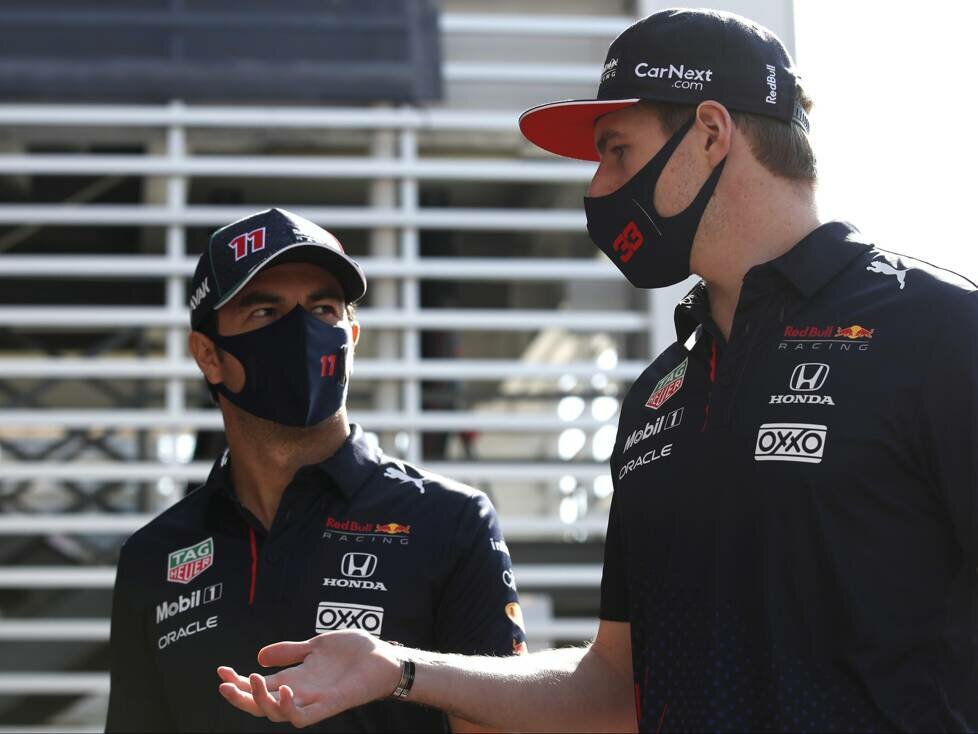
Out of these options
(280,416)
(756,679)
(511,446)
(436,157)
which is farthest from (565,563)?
(511,446)

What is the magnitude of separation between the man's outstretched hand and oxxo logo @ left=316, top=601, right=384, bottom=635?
52cm

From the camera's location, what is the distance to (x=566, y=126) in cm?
255

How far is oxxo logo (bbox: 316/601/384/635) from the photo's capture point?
2.74 m

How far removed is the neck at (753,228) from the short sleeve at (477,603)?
0.89m

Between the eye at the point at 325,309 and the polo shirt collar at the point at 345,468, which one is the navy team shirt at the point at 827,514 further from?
the eye at the point at 325,309

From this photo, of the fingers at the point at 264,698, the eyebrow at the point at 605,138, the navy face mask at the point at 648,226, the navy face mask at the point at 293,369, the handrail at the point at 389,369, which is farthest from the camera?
the handrail at the point at 389,369

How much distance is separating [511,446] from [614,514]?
39.7 feet

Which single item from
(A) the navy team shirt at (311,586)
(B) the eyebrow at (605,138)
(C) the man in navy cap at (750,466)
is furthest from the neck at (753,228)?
(A) the navy team shirt at (311,586)

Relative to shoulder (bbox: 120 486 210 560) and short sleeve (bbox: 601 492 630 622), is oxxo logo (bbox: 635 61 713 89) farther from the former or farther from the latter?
shoulder (bbox: 120 486 210 560)

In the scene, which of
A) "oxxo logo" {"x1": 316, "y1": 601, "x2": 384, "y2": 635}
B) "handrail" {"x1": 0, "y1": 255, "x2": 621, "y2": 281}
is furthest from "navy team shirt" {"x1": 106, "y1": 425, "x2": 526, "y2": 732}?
"handrail" {"x1": 0, "y1": 255, "x2": 621, "y2": 281}

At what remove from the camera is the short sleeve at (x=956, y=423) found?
1.81 meters

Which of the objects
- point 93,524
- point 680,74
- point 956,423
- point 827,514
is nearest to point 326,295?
point 680,74

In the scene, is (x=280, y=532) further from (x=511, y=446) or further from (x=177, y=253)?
(x=511, y=446)

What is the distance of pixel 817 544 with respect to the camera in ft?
6.29
